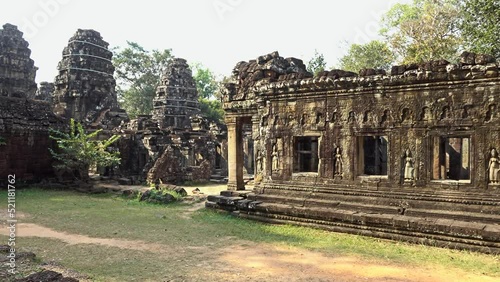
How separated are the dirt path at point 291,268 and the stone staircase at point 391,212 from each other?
1.41 m

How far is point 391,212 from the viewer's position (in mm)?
7973

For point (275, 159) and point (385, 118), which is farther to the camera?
point (275, 159)

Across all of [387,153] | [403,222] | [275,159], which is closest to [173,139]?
[275,159]

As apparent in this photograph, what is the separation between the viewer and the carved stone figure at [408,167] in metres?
8.03

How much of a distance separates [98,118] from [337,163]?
2002cm

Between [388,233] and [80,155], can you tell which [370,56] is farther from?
[388,233]

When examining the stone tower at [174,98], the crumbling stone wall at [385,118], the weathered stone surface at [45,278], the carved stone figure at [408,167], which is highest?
the stone tower at [174,98]

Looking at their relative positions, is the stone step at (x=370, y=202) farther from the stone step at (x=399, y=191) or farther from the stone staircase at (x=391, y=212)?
the stone step at (x=399, y=191)

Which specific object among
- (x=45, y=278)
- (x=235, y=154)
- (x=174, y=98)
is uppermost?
(x=174, y=98)

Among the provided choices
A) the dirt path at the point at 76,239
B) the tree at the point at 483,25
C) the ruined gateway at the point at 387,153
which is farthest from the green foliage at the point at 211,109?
the dirt path at the point at 76,239

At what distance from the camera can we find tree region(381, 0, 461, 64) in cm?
2278

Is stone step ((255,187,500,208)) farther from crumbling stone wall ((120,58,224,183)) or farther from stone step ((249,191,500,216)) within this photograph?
crumbling stone wall ((120,58,224,183))

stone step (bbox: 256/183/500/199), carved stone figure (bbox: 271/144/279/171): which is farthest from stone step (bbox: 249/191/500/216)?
carved stone figure (bbox: 271/144/279/171)

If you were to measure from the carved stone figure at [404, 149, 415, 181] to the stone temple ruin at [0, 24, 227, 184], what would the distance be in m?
11.7
